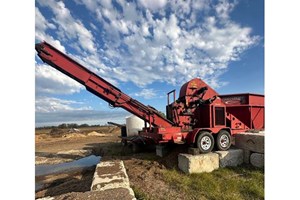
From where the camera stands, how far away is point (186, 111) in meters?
7.55

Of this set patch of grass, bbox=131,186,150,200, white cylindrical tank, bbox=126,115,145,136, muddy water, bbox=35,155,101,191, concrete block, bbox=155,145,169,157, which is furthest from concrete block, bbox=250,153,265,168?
white cylindrical tank, bbox=126,115,145,136

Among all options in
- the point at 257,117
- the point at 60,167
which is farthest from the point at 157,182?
the point at 257,117

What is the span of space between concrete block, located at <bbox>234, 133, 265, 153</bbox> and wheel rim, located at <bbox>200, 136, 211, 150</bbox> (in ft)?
4.34

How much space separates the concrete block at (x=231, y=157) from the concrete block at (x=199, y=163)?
0.21 metres

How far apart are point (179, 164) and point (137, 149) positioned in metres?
3.48

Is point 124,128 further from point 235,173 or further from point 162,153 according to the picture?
point 235,173

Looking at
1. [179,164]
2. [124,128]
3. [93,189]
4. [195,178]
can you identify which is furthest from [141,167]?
[124,128]

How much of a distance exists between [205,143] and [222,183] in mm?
1780

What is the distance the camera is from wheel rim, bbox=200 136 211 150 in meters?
6.77

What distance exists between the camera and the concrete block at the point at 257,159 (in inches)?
245

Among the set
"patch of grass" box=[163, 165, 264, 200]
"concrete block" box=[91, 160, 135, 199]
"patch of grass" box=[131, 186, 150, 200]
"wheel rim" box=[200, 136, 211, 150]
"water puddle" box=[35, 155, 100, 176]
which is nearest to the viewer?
"concrete block" box=[91, 160, 135, 199]

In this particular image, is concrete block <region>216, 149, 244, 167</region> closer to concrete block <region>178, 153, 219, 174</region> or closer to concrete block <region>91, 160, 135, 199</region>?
concrete block <region>178, 153, 219, 174</region>

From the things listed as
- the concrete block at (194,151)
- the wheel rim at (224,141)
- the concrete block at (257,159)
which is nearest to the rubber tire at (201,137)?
the concrete block at (194,151)

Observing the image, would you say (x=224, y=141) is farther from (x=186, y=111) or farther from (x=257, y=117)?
(x=257, y=117)
